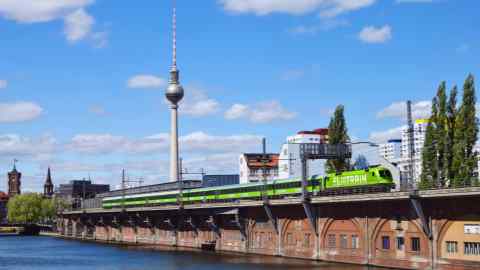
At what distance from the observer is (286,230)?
285 feet

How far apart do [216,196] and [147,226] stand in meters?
28.2

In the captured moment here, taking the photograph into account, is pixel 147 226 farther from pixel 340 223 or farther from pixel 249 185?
pixel 340 223

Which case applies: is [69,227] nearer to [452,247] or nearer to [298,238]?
[298,238]

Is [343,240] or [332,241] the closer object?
[343,240]

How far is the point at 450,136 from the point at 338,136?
77.2 feet

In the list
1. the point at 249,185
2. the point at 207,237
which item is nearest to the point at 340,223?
the point at 249,185

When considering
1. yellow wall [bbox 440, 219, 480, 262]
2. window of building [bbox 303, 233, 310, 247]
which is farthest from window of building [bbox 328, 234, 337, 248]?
yellow wall [bbox 440, 219, 480, 262]

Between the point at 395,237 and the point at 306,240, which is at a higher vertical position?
the point at 395,237

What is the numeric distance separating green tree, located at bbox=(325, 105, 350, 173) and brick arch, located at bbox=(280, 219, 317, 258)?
10.9 m

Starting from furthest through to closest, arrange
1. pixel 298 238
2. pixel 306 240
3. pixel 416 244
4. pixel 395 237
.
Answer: pixel 298 238
pixel 306 240
pixel 395 237
pixel 416 244

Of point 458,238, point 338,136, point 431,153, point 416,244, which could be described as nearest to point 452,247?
point 458,238

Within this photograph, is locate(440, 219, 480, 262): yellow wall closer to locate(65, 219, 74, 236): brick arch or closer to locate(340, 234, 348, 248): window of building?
locate(340, 234, 348, 248): window of building

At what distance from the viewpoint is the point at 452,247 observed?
60.5 metres

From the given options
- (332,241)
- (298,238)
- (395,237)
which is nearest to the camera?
(395,237)
